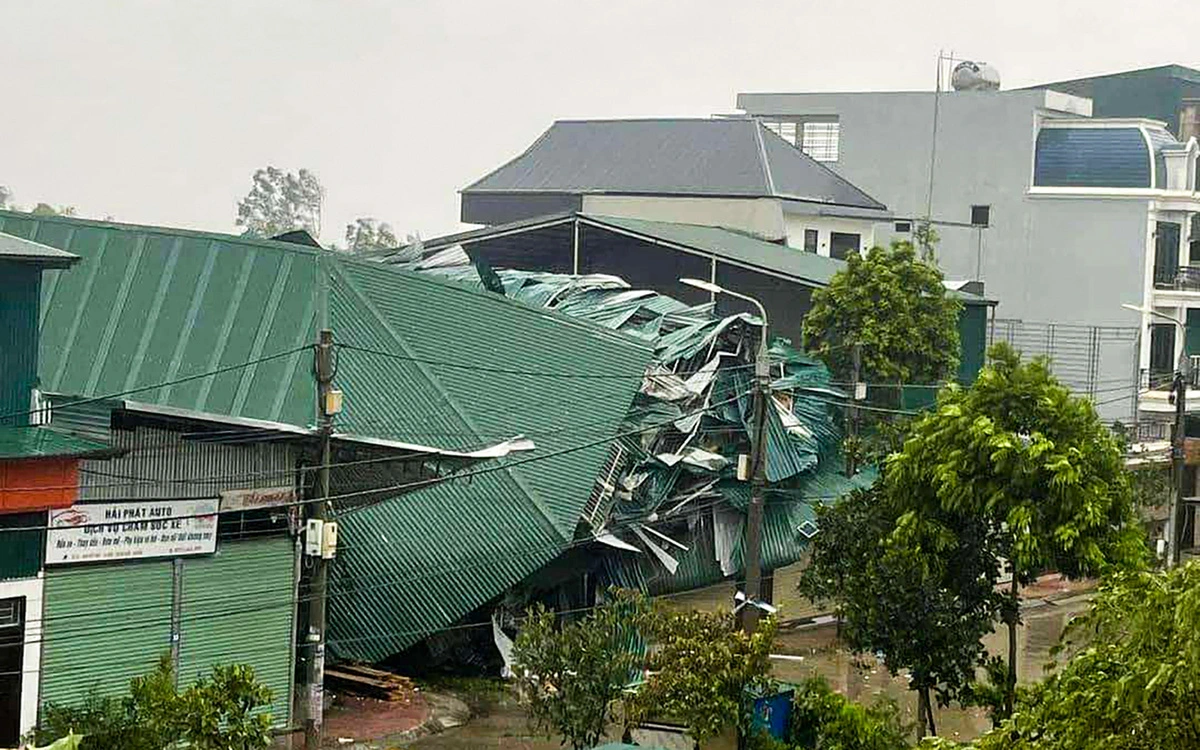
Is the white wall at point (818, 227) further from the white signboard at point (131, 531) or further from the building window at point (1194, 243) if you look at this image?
the white signboard at point (131, 531)

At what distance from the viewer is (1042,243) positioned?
2151 inches

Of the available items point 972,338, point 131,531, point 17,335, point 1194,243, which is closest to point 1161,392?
point 1194,243

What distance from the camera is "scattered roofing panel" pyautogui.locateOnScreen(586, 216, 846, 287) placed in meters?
42.4

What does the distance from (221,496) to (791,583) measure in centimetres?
1772

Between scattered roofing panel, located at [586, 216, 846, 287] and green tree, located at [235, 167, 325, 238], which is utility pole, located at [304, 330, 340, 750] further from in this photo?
green tree, located at [235, 167, 325, 238]

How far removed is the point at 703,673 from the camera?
22.3m

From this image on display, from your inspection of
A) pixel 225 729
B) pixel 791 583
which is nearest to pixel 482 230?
pixel 791 583

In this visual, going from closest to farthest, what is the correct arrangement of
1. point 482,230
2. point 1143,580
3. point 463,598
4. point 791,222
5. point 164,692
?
point 1143,580 < point 164,692 < point 463,598 < point 482,230 < point 791,222

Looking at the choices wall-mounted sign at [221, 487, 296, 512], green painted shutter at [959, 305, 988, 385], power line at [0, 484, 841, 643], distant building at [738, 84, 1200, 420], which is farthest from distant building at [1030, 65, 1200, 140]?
wall-mounted sign at [221, 487, 296, 512]

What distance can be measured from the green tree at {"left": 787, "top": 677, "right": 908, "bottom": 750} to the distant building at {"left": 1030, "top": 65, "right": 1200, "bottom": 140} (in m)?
46.3

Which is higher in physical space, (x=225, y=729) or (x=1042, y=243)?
(x=1042, y=243)

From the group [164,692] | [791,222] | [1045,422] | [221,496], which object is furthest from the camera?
[791,222]

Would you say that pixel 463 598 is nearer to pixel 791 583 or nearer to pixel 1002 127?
pixel 791 583

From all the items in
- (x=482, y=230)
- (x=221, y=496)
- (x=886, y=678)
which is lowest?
(x=886, y=678)
